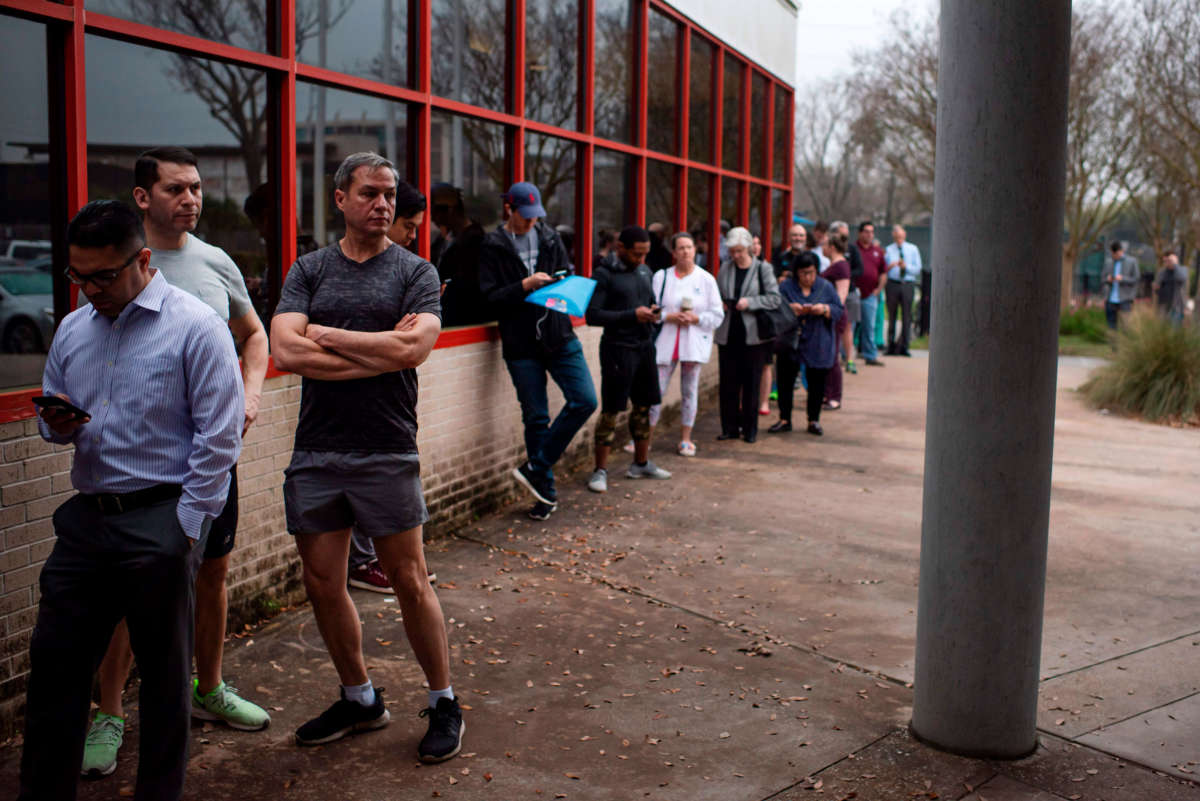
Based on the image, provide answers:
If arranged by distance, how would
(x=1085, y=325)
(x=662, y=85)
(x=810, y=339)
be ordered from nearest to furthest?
(x=662, y=85) → (x=810, y=339) → (x=1085, y=325)

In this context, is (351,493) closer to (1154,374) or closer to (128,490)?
(128,490)

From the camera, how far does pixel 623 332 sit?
8883mm

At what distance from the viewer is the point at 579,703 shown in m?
4.91

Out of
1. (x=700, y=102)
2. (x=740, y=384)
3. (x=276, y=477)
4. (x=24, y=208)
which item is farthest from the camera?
(x=700, y=102)

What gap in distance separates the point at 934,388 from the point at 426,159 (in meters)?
4.07

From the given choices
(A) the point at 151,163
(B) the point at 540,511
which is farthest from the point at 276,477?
(B) the point at 540,511

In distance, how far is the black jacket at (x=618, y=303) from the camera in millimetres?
8836

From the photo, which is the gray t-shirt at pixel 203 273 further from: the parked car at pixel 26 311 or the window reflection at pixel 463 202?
the window reflection at pixel 463 202

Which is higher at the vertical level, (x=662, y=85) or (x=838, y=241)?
(x=662, y=85)

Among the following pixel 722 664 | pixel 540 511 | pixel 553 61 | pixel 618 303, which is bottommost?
pixel 722 664

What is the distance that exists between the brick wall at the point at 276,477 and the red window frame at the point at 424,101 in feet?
0.76

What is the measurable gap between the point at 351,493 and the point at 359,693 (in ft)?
2.67

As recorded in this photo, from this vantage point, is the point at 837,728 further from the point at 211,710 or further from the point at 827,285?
the point at 827,285

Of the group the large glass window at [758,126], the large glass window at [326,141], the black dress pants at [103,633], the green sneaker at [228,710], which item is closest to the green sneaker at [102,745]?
the green sneaker at [228,710]
